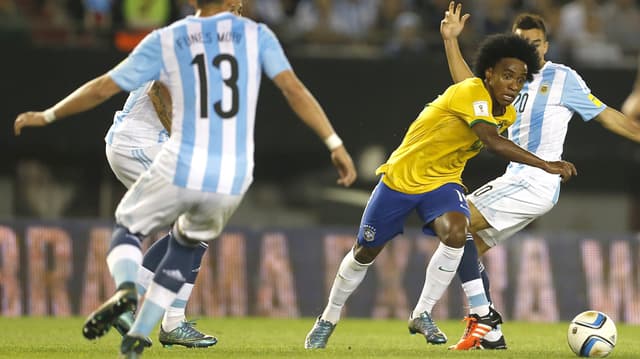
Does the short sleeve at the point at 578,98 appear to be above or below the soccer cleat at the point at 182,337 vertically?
above

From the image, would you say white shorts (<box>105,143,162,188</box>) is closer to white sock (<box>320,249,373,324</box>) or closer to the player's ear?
white sock (<box>320,249,373,324</box>)

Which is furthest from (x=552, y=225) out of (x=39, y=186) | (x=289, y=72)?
(x=289, y=72)

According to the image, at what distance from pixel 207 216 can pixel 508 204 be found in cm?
329

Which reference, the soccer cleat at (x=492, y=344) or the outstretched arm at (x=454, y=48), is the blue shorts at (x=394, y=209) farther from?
the outstretched arm at (x=454, y=48)

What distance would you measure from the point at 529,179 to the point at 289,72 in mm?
3271

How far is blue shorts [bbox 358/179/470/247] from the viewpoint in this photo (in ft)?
27.7

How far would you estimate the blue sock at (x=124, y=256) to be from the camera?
6660mm

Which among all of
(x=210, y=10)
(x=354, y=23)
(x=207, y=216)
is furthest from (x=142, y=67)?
(x=354, y=23)

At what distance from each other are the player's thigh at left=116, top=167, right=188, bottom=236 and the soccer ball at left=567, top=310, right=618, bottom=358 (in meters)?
2.96

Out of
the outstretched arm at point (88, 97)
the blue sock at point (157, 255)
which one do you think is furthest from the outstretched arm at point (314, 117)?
the blue sock at point (157, 255)

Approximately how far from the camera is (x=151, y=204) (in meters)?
6.64

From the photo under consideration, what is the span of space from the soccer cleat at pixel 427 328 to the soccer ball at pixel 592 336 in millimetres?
845

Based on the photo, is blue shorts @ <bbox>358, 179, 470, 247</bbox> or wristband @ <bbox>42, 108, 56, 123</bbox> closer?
wristband @ <bbox>42, 108, 56, 123</bbox>

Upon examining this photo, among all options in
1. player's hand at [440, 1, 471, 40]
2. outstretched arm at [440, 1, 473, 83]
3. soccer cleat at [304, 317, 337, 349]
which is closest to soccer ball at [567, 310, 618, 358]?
soccer cleat at [304, 317, 337, 349]
